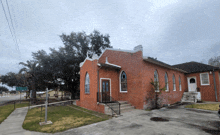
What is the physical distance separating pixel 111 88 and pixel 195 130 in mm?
7154

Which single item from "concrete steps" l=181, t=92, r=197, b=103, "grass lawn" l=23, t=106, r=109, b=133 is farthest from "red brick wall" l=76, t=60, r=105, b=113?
"concrete steps" l=181, t=92, r=197, b=103

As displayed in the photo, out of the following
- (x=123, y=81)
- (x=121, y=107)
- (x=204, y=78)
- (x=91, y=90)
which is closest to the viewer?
(x=121, y=107)

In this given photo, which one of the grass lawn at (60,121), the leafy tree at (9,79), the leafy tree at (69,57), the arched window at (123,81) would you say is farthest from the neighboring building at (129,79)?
the leafy tree at (9,79)

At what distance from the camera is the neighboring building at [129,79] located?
32.7 feet

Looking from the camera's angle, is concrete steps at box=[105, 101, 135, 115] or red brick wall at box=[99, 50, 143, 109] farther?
red brick wall at box=[99, 50, 143, 109]

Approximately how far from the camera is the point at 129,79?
10852 millimetres

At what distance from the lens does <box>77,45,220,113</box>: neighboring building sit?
9.96 m

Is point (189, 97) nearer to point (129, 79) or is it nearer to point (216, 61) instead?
point (129, 79)

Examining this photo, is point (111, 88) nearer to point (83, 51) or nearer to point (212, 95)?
point (83, 51)

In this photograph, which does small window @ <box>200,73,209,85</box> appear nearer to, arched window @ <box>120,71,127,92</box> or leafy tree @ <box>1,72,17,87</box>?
arched window @ <box>120,71,127,92</box>

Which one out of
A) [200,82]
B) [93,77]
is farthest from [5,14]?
[200,82]

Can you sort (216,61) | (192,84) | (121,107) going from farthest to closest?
(216,61) < (192,84) < (121,107)

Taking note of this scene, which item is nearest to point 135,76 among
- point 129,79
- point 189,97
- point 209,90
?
point 129,79

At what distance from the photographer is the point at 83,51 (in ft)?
66.0
